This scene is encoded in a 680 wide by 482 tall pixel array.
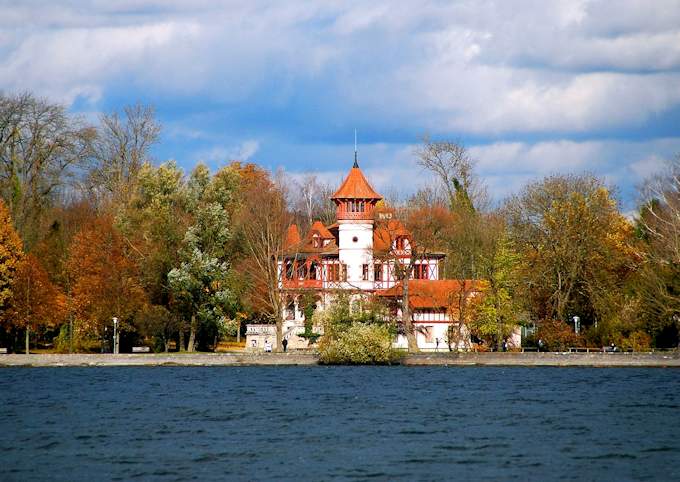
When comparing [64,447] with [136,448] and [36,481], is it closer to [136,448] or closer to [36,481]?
[136,448]

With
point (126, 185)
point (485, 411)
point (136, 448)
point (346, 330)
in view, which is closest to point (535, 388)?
point (485, 411)

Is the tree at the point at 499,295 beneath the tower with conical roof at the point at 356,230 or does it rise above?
beneath

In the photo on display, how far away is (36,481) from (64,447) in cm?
562

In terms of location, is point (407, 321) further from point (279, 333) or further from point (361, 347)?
point (361, 347)

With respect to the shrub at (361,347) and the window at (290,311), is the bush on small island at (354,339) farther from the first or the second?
the window at (290,311)

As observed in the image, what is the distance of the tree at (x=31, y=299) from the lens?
6588 cm

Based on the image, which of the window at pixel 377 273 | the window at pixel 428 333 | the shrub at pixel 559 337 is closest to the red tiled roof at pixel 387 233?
the window at pixel 377 273

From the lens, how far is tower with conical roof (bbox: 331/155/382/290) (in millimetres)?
79081

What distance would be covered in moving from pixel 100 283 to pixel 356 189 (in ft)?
63.8

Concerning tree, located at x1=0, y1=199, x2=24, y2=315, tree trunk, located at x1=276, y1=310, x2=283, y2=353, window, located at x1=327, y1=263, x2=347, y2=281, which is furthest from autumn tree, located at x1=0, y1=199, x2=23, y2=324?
window, located at x1=327, y1=263, x2=347, y2=281

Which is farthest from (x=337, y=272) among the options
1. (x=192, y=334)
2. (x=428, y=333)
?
(x=192, y=334)

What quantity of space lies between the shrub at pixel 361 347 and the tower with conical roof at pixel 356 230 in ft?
49.1

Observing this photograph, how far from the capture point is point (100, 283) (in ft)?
224

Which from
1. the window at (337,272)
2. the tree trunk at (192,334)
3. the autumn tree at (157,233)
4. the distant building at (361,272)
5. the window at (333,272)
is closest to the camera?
the autumn tree at (157,233)
